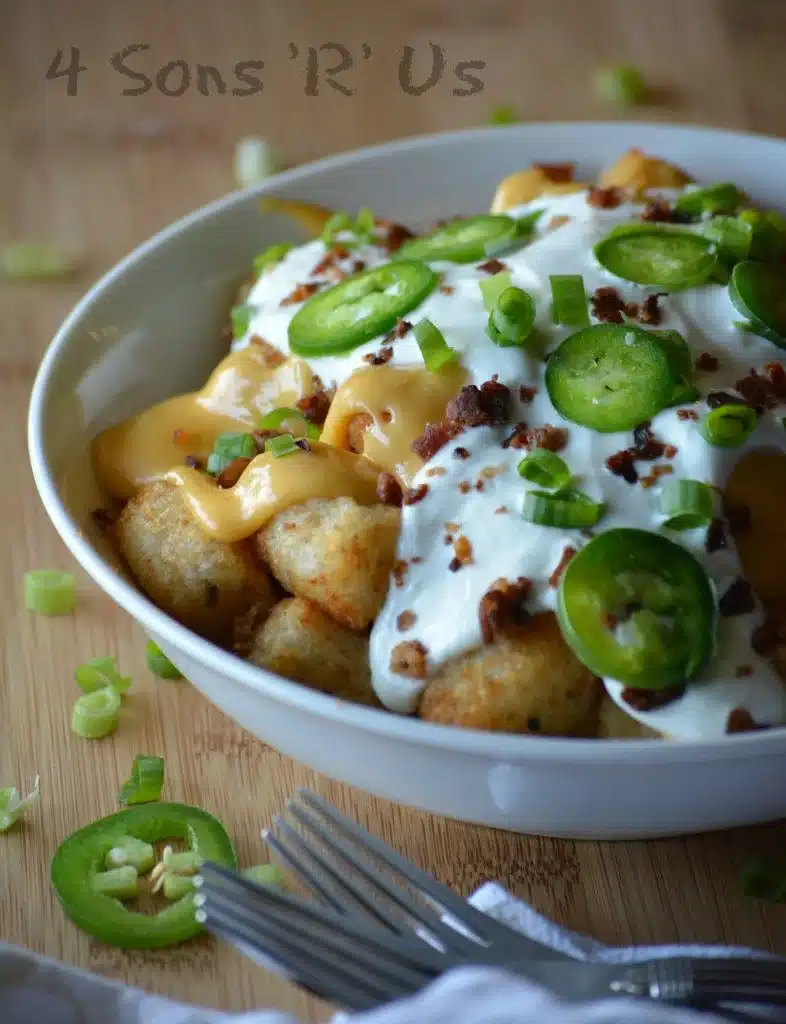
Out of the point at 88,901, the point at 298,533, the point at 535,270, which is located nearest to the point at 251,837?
the point at 88,901

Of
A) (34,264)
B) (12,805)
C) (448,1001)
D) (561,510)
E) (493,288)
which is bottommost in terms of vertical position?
(12,805)

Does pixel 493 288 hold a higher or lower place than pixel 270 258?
higher

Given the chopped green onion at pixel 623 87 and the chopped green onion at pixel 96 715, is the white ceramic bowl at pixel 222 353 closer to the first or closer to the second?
the chopped green onion at pixel 96 715

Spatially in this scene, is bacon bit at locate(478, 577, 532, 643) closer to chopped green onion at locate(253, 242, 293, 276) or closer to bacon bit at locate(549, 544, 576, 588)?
bacon bit at locate(549, 544, 576, 588)

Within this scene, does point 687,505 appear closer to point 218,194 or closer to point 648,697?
point 648,697

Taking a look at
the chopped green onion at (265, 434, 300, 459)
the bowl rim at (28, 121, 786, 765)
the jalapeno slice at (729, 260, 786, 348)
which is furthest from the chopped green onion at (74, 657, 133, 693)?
the jalapeno slice at (729, 260, 786, 348)

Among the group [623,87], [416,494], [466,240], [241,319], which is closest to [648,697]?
[416,494]

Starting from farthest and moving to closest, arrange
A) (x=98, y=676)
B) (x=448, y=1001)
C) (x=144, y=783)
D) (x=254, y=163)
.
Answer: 1. (x=254, y=163)
2. (x=98, y=676)
3. (x=144, y=783)
4. (x=448, y=1001)
